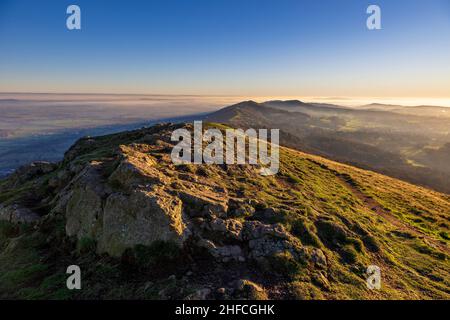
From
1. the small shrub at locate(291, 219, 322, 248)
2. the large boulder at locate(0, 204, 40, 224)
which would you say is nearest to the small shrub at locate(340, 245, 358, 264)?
the small shrub at locate(291, 219, 322, 248)

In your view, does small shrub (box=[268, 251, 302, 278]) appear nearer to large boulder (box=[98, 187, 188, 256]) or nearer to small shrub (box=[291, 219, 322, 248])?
small shrub (box=[291, 219, 322, 248])

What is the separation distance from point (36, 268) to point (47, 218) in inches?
206

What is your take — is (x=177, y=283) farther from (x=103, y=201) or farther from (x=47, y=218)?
(x=47, y=218)

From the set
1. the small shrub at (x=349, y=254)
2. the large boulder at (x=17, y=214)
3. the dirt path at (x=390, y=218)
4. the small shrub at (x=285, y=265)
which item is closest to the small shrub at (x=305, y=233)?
the small shrub at (x=349, y=254)

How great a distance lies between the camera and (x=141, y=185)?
20.5m

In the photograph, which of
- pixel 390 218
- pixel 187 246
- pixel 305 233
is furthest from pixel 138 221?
pixel 390 218

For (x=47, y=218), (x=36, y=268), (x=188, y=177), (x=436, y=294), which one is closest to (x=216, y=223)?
(x=188, y=177)

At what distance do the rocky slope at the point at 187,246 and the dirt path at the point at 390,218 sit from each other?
354 cm

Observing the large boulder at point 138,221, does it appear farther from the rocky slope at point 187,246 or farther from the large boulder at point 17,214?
the large boulder at point 17,214

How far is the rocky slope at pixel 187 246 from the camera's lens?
54.0ft

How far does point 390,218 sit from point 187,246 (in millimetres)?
34627

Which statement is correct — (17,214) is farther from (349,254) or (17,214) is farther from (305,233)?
(349,254)

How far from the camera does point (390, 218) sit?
1582 inches

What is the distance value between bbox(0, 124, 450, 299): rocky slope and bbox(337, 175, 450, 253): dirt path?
354 centimetres
